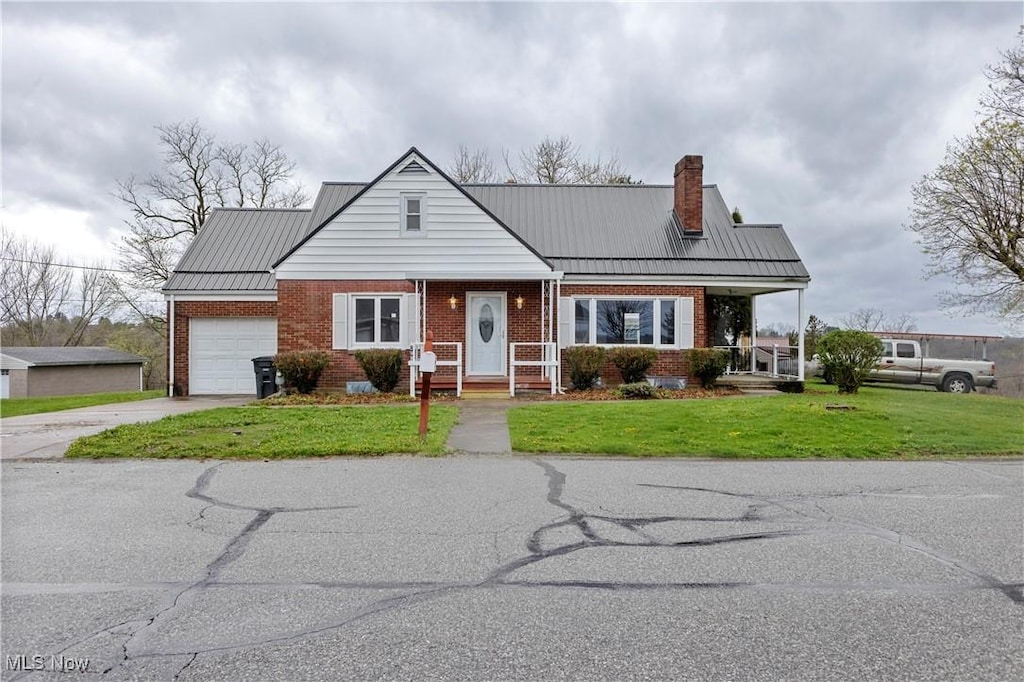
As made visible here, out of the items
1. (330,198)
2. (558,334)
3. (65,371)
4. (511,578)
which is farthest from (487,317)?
(65,371)

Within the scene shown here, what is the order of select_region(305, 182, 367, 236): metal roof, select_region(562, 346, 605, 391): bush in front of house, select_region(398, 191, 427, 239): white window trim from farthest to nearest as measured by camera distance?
select_region(305, 182, 367, 236): metal roof < select_region(398, 191, 427, 239): white window trim < select_region(562, 346, 605, 391): bush in front of house

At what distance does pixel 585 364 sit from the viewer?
1627cm

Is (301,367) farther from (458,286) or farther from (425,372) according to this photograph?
(425,372)

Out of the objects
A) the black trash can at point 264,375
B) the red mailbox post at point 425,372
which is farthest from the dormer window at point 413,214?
the red mailbox post at point 425,372

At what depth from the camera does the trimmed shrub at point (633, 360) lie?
16.7 m

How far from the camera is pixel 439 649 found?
3221mm

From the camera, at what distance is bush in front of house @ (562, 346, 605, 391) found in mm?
16281

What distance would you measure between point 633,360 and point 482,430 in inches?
289

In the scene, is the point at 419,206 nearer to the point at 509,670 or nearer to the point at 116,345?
the point at 509,670

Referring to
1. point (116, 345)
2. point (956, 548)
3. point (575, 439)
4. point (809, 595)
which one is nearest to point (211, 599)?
point (809, 595)

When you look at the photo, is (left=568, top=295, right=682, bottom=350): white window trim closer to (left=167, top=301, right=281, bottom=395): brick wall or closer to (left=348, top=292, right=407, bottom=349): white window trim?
(left=348, top=292, right=407, bottom=349): white window trim

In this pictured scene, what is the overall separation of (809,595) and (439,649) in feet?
7.62

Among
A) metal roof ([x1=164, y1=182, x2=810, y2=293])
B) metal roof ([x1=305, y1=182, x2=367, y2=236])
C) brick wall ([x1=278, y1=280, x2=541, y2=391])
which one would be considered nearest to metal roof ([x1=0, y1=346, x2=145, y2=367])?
metal roof ([x1=164, y1=182, x2=810, y2=293])

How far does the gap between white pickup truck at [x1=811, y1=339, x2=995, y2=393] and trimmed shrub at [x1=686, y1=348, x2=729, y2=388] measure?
526 cm
